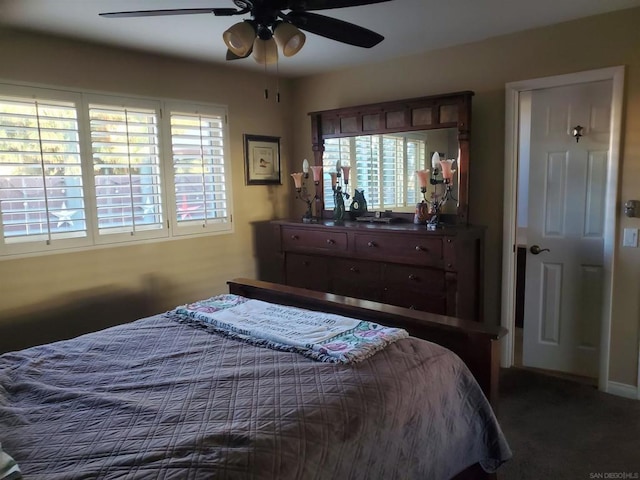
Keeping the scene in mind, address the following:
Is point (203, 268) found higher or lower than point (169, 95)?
lower

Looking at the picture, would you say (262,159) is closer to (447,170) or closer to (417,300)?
(447,170)

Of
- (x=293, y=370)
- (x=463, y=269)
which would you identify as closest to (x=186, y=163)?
(x=463, y=269)

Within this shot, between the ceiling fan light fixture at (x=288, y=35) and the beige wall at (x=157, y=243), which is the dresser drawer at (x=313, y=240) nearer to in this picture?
the beige wall at (x=157, y=243)

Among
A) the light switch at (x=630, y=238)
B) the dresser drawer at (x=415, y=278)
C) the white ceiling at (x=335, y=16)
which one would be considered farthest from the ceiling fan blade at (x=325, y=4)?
the light switch at (x=630, y=238)

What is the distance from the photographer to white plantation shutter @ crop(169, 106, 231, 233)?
12.2 feet

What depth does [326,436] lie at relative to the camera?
1291mm

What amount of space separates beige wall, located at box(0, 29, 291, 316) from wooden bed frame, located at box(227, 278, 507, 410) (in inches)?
56.2

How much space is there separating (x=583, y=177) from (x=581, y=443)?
174 cm

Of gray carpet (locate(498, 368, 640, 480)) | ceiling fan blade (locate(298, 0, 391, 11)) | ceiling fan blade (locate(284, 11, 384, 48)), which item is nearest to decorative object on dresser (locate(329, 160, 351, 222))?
ceiling fan blade (locate(284, 11, 384, 48))

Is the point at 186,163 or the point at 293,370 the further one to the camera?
the point at 186,163

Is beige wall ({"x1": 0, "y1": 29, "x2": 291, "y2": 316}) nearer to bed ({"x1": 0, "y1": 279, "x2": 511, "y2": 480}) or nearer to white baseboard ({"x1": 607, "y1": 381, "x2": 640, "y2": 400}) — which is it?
bed ({"x1": 0, "y1": 279, "x2": 511, "y2": 480})

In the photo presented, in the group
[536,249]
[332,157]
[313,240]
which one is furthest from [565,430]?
[332,157]

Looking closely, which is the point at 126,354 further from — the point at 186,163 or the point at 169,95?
the point at 169,95

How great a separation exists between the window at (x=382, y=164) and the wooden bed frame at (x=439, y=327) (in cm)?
158
